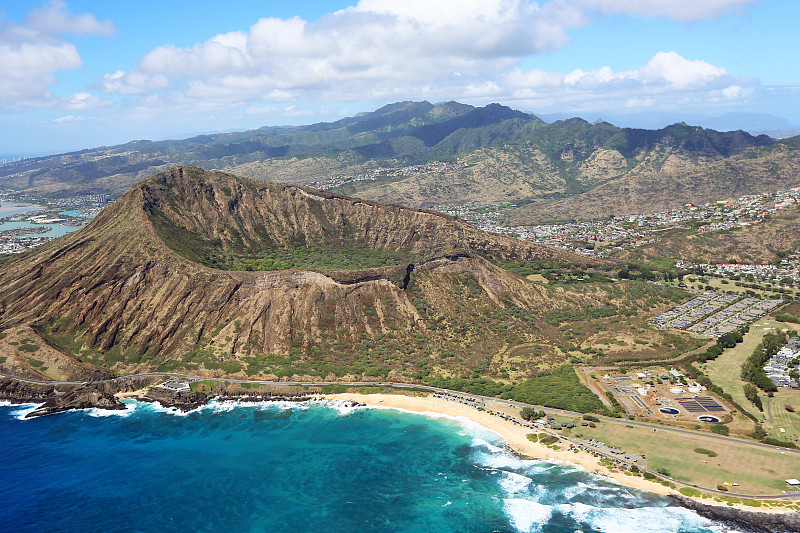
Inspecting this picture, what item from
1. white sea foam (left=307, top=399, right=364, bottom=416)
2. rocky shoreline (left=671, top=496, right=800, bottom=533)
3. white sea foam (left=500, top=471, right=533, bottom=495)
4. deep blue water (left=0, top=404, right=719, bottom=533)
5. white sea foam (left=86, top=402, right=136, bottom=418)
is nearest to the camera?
rocky shoreline (left=671, top=496, right=800, bottom=533)

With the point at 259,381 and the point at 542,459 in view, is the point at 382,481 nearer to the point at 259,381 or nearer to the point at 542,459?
the point at 542,459

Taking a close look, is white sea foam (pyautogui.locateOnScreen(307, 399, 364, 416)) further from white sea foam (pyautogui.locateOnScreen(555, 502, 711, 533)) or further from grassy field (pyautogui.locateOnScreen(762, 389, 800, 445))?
grassy field (pyautogui.locateOnScreen(762, 389, 800, 445))

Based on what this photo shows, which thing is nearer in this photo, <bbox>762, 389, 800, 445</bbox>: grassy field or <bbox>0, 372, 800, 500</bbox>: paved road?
<bbox>0, 372, 800, 500</bbox>: paved road

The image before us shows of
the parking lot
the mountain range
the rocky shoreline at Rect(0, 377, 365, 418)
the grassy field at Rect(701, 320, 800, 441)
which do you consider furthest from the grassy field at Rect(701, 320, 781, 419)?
the rocky shoreline at Rect(0, 377, 365, 418)

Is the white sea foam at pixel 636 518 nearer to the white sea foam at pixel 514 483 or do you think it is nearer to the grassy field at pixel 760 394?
the white sea foam at pixel 514 483

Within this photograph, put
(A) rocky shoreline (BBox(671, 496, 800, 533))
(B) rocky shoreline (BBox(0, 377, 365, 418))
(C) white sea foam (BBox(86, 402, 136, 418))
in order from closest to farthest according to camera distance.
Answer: (A) rocky shoreline (BBox(671, 496, 800, 533)) → (C) white sea foam (BBox(86, 402, 136, 418)) → (B) rocky shoreline (BBox(0, 377, 365, 418))

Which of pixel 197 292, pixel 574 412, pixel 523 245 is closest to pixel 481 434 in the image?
pixel 574 412

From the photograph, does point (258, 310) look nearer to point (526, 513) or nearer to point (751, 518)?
point (526, 513)
